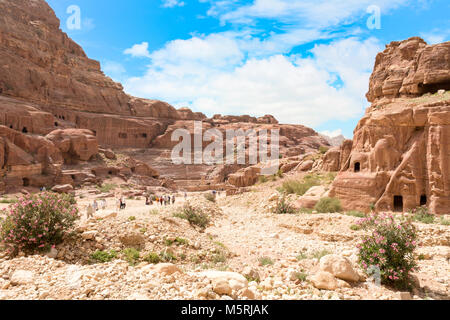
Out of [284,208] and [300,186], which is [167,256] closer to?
[284,208]

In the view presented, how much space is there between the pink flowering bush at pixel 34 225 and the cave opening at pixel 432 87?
69.0 feet

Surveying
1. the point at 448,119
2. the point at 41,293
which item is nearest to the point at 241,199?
the point at 448,119

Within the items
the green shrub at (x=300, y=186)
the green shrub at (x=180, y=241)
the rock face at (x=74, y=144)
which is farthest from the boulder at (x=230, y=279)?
the rock face at (x=74, y=144)

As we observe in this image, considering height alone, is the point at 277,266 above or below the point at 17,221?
below

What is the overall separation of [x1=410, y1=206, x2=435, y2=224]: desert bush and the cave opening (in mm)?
8103

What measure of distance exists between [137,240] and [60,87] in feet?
197

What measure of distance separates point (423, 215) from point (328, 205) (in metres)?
4.94

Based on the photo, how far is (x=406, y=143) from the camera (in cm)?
1583

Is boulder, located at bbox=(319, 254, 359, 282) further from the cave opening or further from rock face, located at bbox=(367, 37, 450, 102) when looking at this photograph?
the cave opening

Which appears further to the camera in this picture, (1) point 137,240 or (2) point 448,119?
(2) point 448,119

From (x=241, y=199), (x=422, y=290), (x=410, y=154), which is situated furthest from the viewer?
(x=241, y=199)

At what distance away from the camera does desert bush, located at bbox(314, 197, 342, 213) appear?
16.8 meters

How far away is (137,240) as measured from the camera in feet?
29.1

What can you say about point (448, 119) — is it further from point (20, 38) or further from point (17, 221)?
point (20, 38)
